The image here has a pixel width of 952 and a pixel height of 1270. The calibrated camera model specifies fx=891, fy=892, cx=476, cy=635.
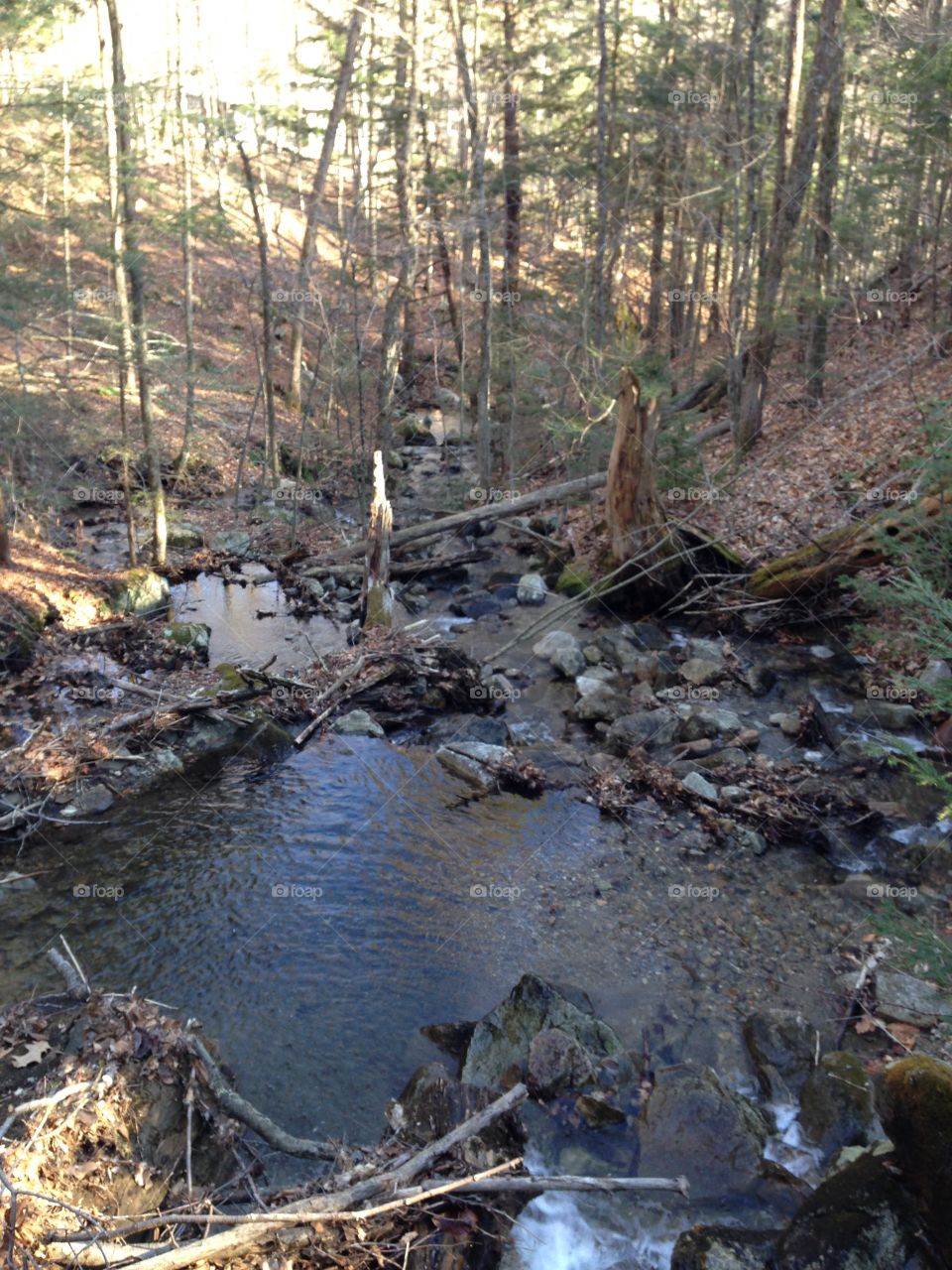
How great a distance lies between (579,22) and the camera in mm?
21578

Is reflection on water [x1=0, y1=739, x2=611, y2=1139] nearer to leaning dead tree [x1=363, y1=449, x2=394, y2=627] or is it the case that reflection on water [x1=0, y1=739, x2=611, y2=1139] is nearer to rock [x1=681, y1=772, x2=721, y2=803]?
rock [x1=681, y1=772, x2=721, y2=803]

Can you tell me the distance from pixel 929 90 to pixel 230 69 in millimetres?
41475

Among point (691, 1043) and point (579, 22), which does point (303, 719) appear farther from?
point (579, 22)

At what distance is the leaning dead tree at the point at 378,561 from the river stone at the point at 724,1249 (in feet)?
30.6

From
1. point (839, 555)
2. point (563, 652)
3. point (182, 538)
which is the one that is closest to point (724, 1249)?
point (563, 652)

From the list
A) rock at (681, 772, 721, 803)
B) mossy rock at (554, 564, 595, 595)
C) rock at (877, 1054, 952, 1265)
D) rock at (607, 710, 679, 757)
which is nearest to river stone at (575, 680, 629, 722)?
rock at (607, 710, 679, 757)

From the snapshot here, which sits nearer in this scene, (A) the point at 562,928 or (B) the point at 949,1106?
(B) the point at 949,1106

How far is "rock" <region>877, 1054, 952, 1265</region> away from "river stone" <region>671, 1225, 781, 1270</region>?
783 mm

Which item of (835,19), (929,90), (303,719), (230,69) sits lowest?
(303,719)

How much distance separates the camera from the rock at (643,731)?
10031 mm

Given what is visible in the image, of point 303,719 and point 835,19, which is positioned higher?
point 835,19

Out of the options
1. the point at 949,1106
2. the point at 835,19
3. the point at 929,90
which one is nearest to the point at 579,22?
the point at 835,19

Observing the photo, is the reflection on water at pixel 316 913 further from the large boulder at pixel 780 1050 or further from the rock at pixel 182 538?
the rock at pixel 182 538

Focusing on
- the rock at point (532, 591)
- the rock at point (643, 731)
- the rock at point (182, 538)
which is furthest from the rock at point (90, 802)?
the rock at point (182, 538)
